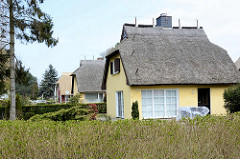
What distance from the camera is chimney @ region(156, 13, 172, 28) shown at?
18.9 meters

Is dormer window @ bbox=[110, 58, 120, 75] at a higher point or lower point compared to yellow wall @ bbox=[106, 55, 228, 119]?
higher

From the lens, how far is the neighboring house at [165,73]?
A: 14.4 m

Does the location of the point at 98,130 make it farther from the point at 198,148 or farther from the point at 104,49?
the point at 104,49

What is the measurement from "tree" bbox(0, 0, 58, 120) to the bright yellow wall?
4.83 m

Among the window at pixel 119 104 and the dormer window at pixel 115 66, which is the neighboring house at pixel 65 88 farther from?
the window at pixel 119 104

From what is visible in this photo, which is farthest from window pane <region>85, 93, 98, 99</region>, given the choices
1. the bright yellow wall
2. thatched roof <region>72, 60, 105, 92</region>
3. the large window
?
the large window

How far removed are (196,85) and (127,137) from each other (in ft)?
40.1

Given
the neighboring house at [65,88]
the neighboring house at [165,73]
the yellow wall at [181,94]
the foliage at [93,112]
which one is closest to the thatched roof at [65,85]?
the neighboring house at [65,88]

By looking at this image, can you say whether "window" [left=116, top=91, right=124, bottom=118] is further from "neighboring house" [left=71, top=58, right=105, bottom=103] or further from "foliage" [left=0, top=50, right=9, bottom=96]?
"neighboring house" [left=71, top=58, right=105, bottom=103]

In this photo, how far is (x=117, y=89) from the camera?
16.5 metres

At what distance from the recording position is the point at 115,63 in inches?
651

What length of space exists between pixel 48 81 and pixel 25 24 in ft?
136

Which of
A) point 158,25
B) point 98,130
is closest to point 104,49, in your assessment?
point 158,25

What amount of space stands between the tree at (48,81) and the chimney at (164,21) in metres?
39.6
